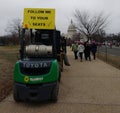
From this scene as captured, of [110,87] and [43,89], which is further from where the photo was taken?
[110,87]

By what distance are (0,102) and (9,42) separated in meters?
93.3

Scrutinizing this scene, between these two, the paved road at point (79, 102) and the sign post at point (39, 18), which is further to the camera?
the sign post at point (39, 18)

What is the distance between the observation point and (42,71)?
30.1ft

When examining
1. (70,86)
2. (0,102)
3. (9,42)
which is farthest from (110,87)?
(9,42)

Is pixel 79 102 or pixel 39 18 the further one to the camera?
pixel 39 18

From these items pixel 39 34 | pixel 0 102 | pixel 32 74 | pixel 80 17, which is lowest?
pixel 0 102

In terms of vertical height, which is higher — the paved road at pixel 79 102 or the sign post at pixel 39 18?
the sign post at pixel 39 18

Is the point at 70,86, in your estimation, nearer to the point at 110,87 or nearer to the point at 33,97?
the point at 110,87

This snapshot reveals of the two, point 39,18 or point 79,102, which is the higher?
point 39,18

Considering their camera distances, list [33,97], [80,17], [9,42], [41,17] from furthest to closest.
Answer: [9,42], [80,17], [41,17], [33,97]

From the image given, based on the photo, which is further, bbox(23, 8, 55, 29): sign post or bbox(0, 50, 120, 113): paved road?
bbox(23, 8, 55, 29): sign post

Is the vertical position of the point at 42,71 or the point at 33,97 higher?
the point at 42,71

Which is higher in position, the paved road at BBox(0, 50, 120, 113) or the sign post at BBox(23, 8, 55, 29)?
the sign post at BBox(23, 8, 55, 29)

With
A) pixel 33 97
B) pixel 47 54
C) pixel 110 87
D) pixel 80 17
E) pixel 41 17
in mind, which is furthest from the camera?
pixel 80 17
